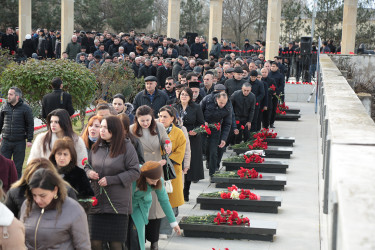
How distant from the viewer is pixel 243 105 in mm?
14492

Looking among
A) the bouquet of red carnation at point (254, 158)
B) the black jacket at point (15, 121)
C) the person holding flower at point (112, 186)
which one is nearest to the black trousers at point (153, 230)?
the person holding flower at point (112, 186)

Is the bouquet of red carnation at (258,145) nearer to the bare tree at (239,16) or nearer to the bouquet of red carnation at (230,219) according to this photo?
the bouquet of red carnation at (230,219)

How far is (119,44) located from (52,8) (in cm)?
2594

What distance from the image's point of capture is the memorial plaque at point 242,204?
33.2 feet

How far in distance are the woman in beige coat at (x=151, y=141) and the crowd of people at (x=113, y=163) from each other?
12mm

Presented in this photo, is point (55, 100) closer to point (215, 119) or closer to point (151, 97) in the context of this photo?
point (151, 97)

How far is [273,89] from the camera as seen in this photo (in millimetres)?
17703

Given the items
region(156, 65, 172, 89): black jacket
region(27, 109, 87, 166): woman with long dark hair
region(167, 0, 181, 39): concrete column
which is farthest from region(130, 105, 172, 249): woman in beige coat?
region(167, 0, 181, 39): concrete column

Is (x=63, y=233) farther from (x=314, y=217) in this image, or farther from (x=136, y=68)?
(x=136, y=68)

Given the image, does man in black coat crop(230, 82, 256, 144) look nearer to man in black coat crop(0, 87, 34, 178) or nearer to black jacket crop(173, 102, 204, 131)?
black jacket crop(173, 102, 204, 131)

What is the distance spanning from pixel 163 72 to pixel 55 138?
12865 mm

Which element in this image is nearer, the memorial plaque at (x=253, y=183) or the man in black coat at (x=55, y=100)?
the memorial plaque at (x=253, y=183)

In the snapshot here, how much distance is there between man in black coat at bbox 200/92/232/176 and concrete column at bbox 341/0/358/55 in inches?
817

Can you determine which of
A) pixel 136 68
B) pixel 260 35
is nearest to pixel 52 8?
pixel 260 35
